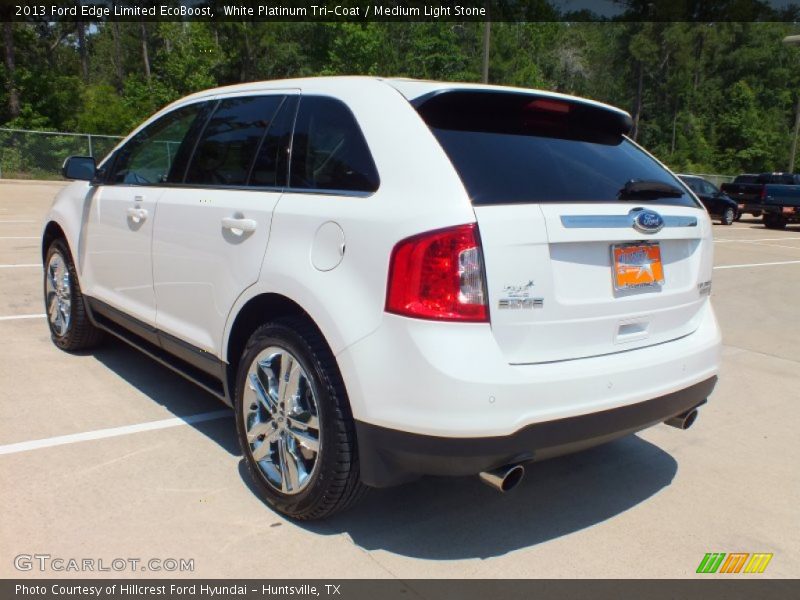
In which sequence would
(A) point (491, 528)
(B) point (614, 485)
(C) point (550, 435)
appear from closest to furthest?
(C) point (550, 435)
(A) point (491, 528)
(B) point (614, 485)

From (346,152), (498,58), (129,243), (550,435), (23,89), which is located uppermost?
(498,58)

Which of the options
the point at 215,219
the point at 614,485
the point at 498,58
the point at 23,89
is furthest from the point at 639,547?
the point at 498,58

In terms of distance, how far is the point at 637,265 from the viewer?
9.52 ft

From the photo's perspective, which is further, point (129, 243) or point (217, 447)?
point (129, 243)

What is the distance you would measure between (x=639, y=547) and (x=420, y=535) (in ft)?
3.02

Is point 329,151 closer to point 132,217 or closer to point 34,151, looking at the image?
point 132,217

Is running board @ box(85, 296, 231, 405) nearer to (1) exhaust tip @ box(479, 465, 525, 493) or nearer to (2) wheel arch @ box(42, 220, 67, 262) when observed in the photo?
(2) wheel arch @ box(42, 220, 67, 262)

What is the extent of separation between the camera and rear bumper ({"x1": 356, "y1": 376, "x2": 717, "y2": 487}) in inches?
98.3

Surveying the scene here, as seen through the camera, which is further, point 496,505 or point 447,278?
point 496,505

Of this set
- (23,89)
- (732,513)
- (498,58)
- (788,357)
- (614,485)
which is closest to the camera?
(732,513)

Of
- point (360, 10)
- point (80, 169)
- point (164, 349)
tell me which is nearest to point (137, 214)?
point (164, 349)

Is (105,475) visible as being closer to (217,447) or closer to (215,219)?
(217,447)

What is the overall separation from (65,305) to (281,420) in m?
2.97

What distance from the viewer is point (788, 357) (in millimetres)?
6277
